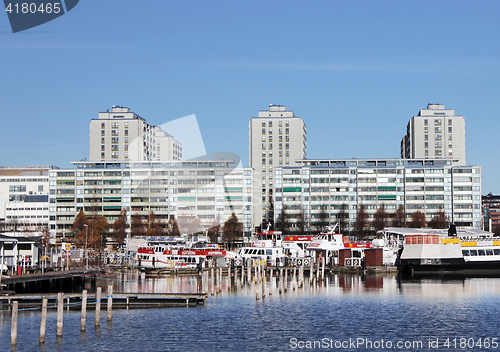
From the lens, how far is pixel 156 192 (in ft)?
611

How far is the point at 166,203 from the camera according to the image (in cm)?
18588

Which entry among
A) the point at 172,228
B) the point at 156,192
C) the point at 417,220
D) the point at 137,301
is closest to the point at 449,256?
the point at 137,301

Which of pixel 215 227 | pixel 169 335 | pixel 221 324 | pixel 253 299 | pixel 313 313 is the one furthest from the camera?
pixel 215 227

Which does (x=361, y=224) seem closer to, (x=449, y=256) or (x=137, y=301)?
(x=449, y=256)

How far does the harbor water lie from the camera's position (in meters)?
40.5

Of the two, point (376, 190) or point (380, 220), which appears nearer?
point (380, 220)

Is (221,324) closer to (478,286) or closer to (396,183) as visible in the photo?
(478,286)

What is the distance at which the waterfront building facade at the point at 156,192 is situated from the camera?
18525 cm

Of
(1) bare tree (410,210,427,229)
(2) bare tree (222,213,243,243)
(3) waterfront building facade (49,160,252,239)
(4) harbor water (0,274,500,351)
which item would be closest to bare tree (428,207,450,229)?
(1) bare tree (410,210,427,229)

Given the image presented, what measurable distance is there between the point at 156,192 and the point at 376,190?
64.7m

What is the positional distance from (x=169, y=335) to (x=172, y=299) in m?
14.2

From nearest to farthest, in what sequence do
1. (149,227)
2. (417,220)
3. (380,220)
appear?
(417,220) < (380,220) < (149,227)

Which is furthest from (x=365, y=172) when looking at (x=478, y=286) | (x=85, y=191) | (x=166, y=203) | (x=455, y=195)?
(x=478, y=286)

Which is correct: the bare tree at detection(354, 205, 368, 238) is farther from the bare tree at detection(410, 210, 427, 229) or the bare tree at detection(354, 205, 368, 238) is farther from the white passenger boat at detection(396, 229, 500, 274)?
the white passenger boat at detection(396, 229, 500, 274)
